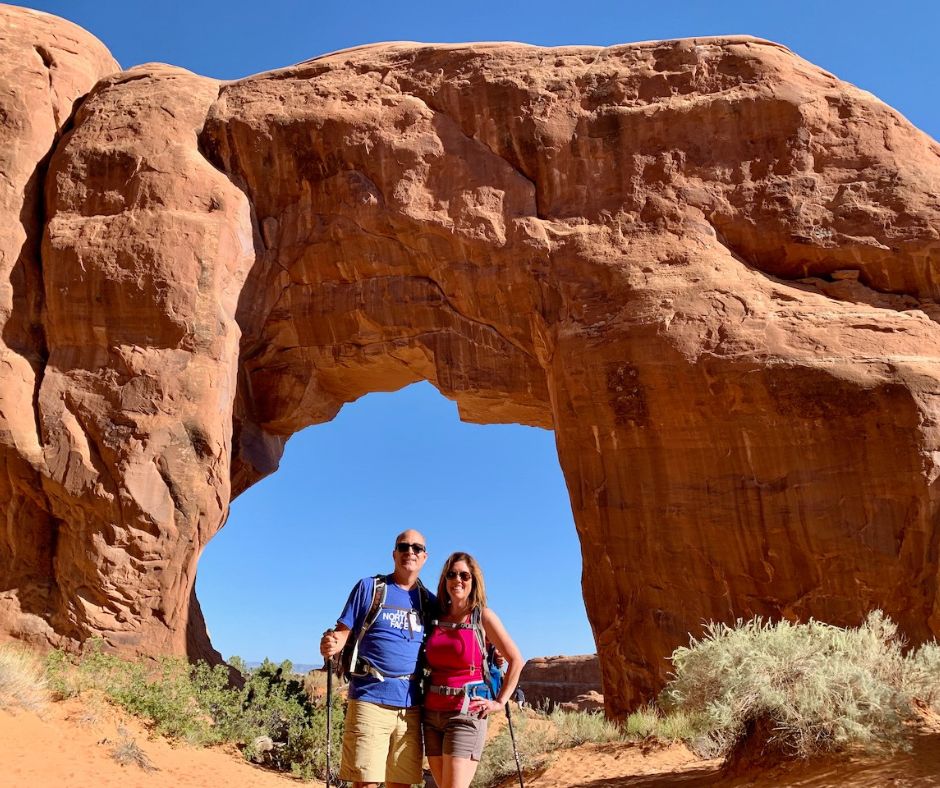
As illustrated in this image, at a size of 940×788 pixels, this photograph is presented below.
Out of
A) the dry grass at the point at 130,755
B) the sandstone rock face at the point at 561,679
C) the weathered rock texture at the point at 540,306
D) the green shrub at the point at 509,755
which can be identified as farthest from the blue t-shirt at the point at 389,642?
the sandstone rock face at the point at 561,679

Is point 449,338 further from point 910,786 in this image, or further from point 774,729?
point 910,786

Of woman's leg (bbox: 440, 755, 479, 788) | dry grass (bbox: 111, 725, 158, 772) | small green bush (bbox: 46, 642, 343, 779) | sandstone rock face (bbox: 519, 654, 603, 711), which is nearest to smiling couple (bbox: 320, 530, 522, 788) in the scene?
woman's leg (bbox: 440, 755, 479, 788)

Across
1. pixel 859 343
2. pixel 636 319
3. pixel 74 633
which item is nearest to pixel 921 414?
pixel 859 343

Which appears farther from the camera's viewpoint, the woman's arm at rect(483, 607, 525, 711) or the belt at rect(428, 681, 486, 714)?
the woman's arm at rect(483, 607, 525, 711)

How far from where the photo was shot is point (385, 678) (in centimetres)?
549

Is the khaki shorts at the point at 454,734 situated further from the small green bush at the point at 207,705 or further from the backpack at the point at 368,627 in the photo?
the small green bush at the point at 207,705

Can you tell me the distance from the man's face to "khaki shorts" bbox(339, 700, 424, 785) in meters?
0.84

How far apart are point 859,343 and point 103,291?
10.9 m

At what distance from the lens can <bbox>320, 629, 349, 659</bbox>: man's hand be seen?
5543 mm

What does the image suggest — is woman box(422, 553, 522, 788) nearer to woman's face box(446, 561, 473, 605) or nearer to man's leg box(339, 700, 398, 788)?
woman's face box(446, 561, 473, 605)

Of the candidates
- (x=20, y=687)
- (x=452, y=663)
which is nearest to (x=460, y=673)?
(x=452, y=663)

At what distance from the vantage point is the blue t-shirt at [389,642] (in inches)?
216

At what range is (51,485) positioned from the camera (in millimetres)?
13328

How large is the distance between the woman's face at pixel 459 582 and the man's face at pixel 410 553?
0.23m
